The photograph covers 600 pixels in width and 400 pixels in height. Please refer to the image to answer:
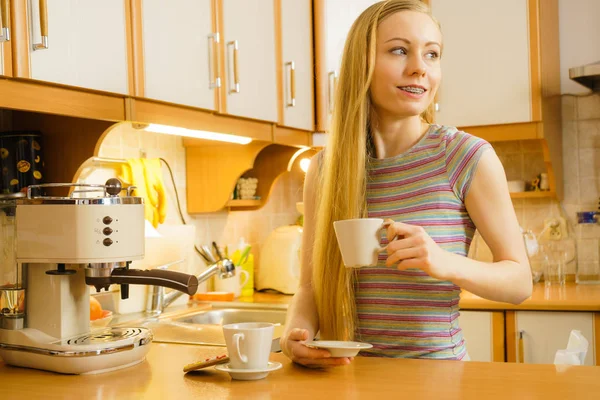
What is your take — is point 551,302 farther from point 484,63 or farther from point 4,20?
point 4,20

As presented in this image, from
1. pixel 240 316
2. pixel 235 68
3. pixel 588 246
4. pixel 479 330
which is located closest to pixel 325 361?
pixel 235 68

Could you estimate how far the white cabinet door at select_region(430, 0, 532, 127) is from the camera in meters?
3.15

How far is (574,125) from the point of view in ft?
11.4

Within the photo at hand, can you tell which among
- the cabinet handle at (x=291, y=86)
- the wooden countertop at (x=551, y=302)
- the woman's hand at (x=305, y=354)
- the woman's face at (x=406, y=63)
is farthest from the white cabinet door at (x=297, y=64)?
the woman's hand at (x=305, y=354)

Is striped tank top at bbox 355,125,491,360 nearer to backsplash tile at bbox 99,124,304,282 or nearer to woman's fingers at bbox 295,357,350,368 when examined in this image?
woman's fingers at bbox 295,357,350,368

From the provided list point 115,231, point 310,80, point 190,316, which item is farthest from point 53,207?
→ point 310,80

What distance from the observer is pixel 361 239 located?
4.03 feet

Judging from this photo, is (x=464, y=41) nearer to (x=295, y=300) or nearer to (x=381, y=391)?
(x=295, y=300)

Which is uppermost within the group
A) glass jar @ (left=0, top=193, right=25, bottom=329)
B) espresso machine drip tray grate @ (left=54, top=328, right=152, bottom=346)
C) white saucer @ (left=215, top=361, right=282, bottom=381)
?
glass jar @ (left=0, top=193, right=25, bottom=329)

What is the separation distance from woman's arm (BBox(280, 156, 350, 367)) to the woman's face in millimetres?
240

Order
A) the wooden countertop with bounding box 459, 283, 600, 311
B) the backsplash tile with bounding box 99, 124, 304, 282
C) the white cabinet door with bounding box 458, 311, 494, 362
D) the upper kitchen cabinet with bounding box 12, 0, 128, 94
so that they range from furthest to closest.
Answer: the white cabinet door with bounding box 458, 311, 494, 362 → the wooden countertop with bounding box 459, 283, 600, 311 → the backsplash tile with bounding box 99, 124, 304, 282 → the upper kitchen cabinet with bounding box 12, 0, 128, 94

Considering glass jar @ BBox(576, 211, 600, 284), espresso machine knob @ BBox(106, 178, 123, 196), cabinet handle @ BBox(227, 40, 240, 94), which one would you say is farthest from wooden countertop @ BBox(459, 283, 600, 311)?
espresso machine knob @ BBox(106, 178, 123, 196)

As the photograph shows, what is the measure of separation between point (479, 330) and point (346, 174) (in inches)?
63.4

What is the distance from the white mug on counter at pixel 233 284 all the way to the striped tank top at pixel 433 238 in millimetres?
1642
